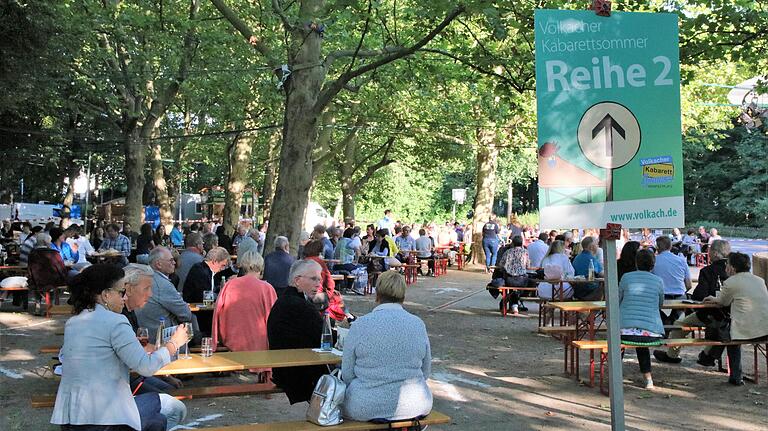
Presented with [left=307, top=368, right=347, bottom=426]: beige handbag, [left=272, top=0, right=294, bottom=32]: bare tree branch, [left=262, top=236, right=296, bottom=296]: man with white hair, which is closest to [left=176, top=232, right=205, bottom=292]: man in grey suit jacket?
[left=262, top=236, right=296, bottom=296]: man with white hair

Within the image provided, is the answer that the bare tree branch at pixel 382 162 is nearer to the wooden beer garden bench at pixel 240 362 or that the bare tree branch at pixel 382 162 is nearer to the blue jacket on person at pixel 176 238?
the blue jacket on person at pixel 176 238

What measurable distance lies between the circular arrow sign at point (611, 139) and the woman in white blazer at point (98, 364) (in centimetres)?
274

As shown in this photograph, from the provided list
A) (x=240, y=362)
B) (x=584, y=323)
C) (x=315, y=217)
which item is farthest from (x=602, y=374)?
(x=315, y=217)

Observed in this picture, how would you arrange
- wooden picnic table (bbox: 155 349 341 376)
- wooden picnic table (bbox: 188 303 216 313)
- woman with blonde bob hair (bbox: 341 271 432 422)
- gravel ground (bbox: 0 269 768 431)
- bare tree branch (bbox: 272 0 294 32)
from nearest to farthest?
woman with blonde bob hair (bbox: 341 271 432 422)
wooden picnic table (bbox: 155 349 341 376)
gravel ground (bbox: 0 269 768 431)
wooden picnic table (bbox: 188 303 216 313)
bare tree branch (bbox: 272 0 294 32)

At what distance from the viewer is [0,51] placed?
16984mm

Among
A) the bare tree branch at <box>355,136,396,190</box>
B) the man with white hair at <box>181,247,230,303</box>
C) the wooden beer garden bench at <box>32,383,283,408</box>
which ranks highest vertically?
the bare tree branch at <box>355,136,396,190</box>

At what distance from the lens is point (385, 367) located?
5051 millimetres

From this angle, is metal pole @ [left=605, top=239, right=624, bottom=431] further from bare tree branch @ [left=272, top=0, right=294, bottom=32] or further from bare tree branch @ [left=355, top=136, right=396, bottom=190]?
bare tree branch @ [left=355, top=136, right=396, bottom=190]

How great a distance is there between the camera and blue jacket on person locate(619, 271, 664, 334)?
895 cm

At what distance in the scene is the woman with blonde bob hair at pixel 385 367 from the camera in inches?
199

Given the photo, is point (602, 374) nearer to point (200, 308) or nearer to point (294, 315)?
point (294, 315)

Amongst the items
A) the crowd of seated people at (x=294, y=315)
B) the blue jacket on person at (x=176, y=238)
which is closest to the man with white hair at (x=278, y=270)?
the crowd of seated people at (x=294, y=315)

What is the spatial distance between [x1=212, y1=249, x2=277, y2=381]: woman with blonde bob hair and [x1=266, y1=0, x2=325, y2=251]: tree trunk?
22.3 feet

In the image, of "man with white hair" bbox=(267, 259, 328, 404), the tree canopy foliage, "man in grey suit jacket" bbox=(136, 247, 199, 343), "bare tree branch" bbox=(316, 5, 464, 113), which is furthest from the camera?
the tree canopy foliage
